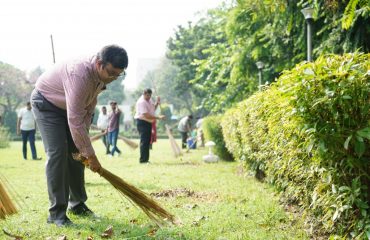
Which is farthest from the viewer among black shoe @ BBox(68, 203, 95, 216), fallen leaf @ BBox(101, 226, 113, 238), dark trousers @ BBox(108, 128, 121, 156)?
dark trousers @ BBox(108, 128, 121, 156)

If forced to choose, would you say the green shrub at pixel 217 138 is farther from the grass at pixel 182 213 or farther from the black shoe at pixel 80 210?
the black shoe at pixel 80 210

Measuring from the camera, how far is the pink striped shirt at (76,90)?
3.97 metres

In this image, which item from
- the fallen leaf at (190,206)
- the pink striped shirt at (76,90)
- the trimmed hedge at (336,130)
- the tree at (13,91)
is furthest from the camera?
the tree at (13,91)

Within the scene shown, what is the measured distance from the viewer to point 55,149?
4273 millimetres

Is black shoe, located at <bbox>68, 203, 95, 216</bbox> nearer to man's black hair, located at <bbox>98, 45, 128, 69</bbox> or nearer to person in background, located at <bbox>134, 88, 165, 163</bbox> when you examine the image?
man's black hair, located at <bbox>98, 45, 128, 69</bbox>

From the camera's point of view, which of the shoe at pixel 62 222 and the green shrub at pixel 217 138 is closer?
the shoe at pixel 62 222

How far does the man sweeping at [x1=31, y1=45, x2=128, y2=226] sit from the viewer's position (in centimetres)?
396

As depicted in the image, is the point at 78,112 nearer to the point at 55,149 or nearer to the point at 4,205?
the point at 55,149

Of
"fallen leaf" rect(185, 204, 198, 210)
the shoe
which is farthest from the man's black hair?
"fallen leaf" rect(185, 204, 198, 210)

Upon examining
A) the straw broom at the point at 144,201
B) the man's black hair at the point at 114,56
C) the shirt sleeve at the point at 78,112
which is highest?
the man's black hair at the point at 114,56

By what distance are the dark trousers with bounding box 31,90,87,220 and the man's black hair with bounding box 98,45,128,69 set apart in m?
0.87

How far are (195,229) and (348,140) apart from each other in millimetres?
1763

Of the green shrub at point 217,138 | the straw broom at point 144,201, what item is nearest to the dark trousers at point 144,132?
the green shrub at point 217,138

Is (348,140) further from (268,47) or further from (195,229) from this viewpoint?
(268,47)
